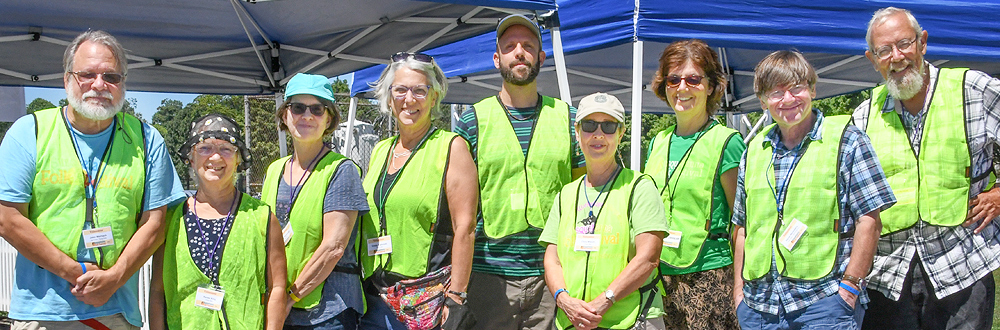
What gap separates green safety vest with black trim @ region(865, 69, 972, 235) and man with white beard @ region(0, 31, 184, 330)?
2749 millimetres

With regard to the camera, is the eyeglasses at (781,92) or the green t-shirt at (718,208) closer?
the eyeglasses at (781,92)

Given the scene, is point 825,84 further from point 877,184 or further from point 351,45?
point 877,184

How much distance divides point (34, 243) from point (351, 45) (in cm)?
409

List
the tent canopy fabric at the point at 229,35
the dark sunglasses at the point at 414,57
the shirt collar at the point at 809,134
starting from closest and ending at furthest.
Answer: the shirt collar at the point at 809,134 < the dark sunglasses at the point at 414,57 < the tent canopy fabric at the point at 229,35

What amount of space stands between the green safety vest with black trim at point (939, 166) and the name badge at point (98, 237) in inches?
113

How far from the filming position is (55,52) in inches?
221

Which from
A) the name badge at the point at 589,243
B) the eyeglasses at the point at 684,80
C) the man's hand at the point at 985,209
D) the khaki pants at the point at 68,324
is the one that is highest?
the eyeglasses at the point at 684,80

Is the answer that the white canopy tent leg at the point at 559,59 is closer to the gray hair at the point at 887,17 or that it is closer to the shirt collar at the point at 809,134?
the shirt collar at the point at 809,134

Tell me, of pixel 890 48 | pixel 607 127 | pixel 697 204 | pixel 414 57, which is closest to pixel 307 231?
pixel 414 57

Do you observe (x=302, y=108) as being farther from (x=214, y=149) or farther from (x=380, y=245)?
(x=380, y=245)

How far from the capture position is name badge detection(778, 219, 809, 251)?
223cm

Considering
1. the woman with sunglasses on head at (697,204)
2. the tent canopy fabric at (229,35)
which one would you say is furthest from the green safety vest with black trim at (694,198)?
the tent canopy fabric at (229,35)

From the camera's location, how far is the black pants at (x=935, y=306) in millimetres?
2570

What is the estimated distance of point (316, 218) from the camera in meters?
2.44
